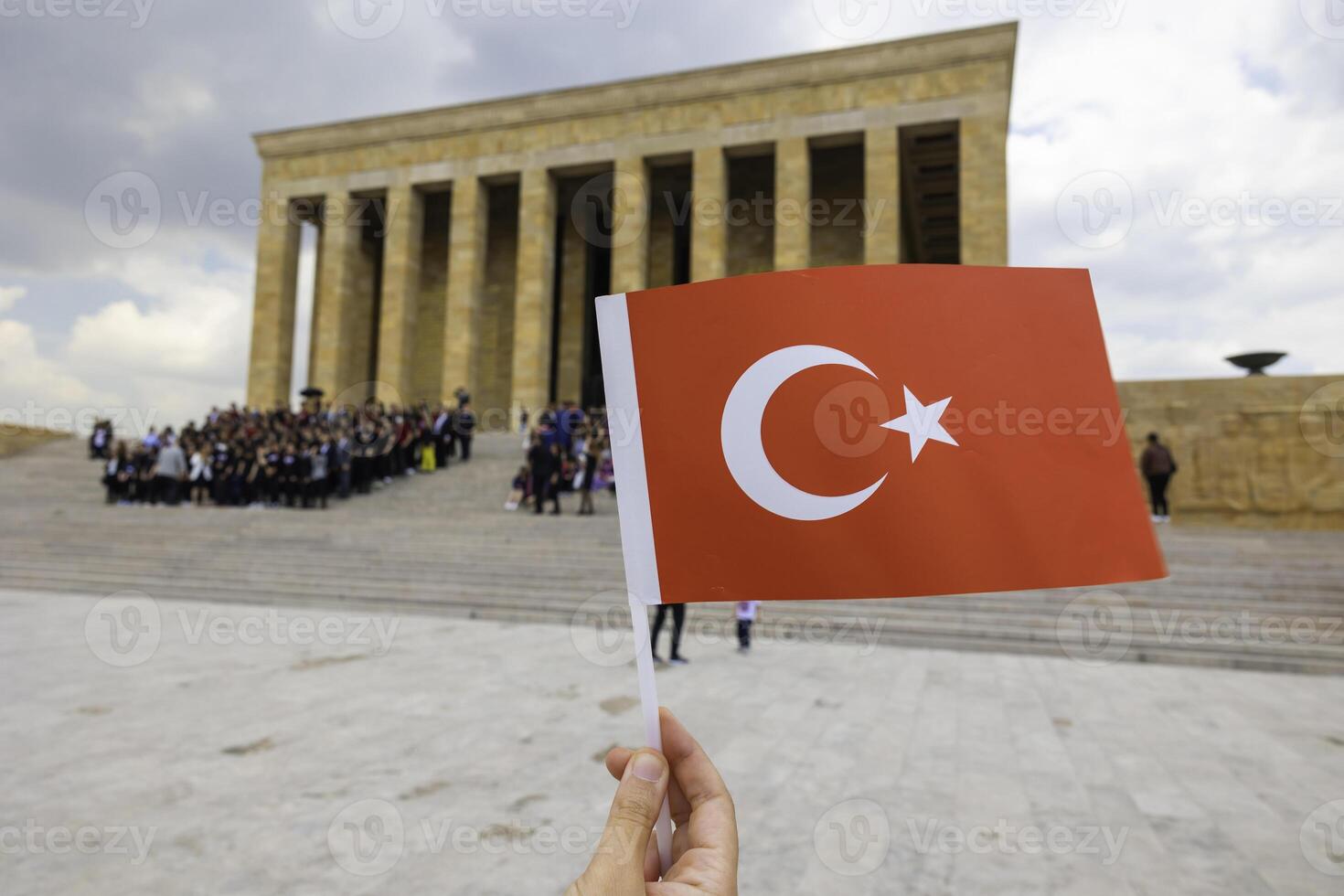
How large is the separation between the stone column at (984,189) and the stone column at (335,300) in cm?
2141

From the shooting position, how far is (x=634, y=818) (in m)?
1.15

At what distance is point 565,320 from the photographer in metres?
28.6

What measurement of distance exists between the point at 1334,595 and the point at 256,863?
10.3m

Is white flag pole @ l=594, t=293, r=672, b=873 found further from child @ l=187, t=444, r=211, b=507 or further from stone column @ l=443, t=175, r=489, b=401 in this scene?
stone column @ l=443, t=175, r=489, b=401

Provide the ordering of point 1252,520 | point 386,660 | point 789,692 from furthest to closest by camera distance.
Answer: point 1252,520 → point 386,660 → point 789,692

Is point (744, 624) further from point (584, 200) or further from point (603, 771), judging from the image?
point (584, 200)

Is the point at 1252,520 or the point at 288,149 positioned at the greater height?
the point at 288,149

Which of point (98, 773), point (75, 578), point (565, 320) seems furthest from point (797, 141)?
point (98, 773)

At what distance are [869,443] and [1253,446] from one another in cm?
1618

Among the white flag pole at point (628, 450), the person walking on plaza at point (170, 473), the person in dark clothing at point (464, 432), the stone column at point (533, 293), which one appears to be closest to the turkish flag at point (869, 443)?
the white flag pole at point (628, 450)

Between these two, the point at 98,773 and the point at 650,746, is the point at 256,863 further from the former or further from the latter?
the point at 650,746

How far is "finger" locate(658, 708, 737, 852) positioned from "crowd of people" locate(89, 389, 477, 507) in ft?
49.3

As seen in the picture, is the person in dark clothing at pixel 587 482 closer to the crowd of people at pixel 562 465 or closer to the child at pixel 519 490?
the crowd of people at pixel 562 465

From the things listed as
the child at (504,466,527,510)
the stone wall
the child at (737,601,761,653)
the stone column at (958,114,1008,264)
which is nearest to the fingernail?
the child at (737,601,761,653)
